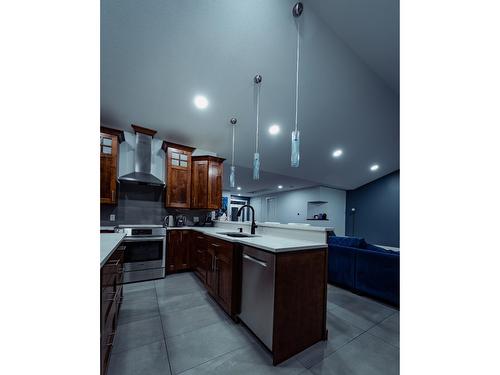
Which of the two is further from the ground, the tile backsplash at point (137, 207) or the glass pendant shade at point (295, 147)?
the glass pendant shade at point (295, 147)

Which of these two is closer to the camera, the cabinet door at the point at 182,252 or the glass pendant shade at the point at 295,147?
the glass pendant shade at the point at 295,147

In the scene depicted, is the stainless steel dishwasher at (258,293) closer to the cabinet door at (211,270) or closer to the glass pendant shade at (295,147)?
the cabinet door at (211,270)

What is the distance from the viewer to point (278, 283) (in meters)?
1.49

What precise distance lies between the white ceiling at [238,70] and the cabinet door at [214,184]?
0.59m

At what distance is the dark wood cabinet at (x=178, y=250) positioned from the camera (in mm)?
3504

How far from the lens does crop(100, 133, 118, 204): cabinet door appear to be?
3.19 metres

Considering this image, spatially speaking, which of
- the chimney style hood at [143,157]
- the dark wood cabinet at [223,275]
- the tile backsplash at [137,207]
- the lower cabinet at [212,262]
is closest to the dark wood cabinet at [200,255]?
the lower cabinet at [212,262]

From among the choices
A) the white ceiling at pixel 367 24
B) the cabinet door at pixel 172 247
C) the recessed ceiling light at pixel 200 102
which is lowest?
the cabinet door at pixel 172 247

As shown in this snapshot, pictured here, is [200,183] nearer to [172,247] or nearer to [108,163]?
[172,247]

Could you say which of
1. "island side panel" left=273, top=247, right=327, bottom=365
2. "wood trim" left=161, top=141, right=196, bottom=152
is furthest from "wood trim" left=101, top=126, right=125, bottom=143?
"island side panel" left=273, top=247, right=327, bottom=365

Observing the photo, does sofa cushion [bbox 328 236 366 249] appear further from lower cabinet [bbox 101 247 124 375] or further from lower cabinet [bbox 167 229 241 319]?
lower cabinet [bbox 101 247 124 375]
